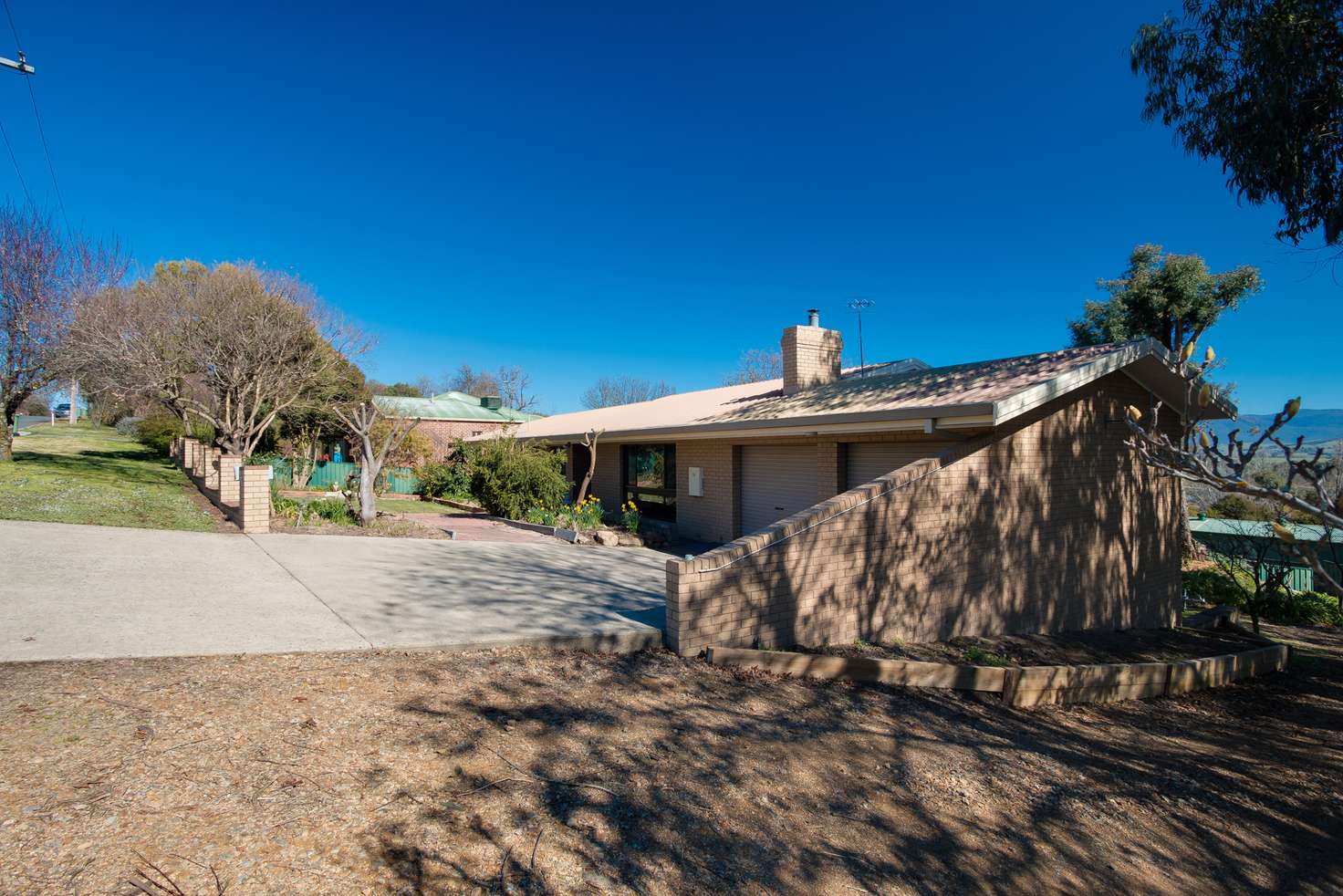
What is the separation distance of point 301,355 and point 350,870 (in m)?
22.8

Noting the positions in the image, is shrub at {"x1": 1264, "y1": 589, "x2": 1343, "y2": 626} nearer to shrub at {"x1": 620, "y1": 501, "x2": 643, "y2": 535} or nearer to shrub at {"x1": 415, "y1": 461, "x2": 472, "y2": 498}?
shrub at {"x1": 620, "y1": 501, "x2": 643, "y2": 535}

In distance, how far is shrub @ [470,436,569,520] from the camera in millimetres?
16594

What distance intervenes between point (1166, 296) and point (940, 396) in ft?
48.5

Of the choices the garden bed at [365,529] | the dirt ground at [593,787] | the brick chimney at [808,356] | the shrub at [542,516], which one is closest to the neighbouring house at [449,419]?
the shrub at [542,516]

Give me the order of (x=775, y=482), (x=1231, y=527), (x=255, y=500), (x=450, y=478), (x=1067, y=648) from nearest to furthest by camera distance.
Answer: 1. (x=1067, y=648)
2. (x=255, y=500)
3. (x=775, y=482)
4. (x=1231, y=527)
5. (x=450, y=478)

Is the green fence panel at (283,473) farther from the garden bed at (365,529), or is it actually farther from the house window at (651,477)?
the house window at (651,477)

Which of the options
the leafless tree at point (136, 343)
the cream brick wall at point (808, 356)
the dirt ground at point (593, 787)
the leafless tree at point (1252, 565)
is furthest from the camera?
the leafless tree at point (136, 343)

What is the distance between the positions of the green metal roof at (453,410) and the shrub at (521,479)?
40.7 feet

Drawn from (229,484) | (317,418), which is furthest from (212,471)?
(317,418)

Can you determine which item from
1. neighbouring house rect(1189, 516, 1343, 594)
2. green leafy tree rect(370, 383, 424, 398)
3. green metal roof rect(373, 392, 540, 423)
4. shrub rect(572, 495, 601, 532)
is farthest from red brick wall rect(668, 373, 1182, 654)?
green leafy tree rect(370, 383, 424, 398)

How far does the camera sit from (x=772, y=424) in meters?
11.5

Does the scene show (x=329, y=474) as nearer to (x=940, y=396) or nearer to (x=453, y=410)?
(x=453, y=410)

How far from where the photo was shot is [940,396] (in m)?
9.20

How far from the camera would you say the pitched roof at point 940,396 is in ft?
26.7
